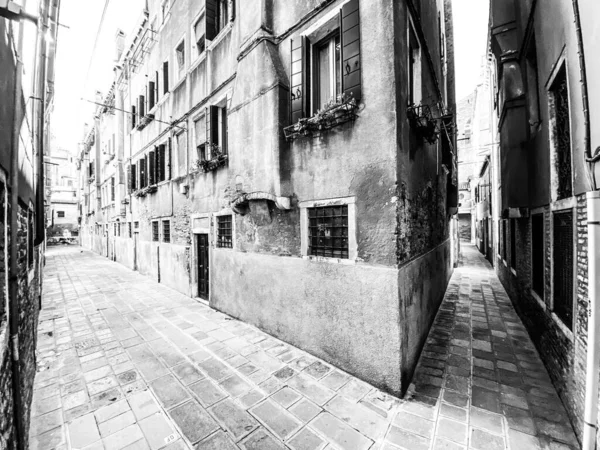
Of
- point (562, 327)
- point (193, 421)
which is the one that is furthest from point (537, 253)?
point (193, 421)

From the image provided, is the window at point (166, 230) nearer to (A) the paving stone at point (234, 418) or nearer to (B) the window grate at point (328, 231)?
(B) the window grate at point (328, 231)

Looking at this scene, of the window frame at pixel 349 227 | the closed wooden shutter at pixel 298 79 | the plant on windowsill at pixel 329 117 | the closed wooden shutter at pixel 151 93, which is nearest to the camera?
the plant on windowsill at pixel 329 117

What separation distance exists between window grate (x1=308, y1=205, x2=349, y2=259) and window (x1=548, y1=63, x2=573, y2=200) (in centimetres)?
332

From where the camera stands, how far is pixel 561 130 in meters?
4.11

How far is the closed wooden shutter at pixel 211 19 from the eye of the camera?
25.1ft

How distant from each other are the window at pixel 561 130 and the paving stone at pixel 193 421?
5.86 meters

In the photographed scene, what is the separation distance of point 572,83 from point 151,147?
44.5ft

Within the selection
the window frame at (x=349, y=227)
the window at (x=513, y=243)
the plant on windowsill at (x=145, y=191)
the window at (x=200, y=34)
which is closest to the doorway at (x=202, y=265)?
the plant on windowsill at (x=145, y=191)

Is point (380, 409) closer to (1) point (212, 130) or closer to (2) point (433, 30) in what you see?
(1) point (212, 130)

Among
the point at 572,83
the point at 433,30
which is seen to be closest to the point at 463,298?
the point at 572,83

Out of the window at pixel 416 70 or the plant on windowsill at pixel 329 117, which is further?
the window at pixel 416 70

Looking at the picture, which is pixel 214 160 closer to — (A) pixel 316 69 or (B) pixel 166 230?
(A) pixel 316 69

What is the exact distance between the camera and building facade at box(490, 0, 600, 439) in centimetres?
285

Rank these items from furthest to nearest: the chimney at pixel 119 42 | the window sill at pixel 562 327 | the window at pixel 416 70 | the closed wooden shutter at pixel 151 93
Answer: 1. the chimney at pixel 119 42
2. the closed wooden shutter at pixel 151 93
3. the window at pixel 416 70
4. the window sill at pixel 562 327
